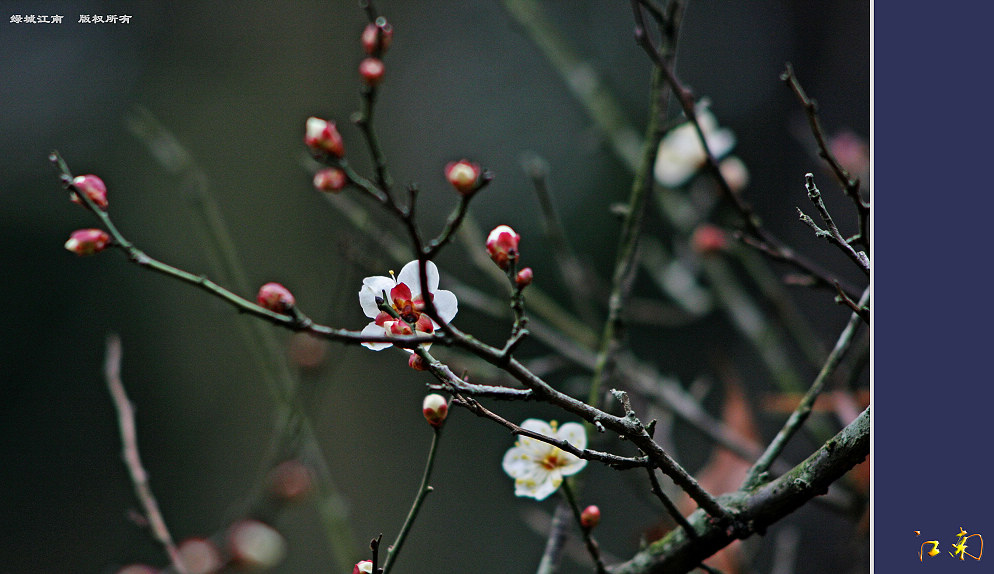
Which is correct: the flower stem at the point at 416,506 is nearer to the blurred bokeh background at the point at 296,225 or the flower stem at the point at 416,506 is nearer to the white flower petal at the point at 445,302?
the white flower petal at the point at 445,302

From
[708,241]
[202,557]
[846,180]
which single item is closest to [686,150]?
[708,241]

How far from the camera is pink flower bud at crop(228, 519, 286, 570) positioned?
0.86 metres

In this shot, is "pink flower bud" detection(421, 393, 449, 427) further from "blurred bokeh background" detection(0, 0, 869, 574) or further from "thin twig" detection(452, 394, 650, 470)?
"blurred bokeh background" detection(0, 0, 869, 574)

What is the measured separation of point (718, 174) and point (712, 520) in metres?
0.32

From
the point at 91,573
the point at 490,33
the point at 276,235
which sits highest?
the point at 490,33

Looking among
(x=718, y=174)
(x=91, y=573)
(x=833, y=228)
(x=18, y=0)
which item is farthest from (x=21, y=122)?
(x=833, y=228)

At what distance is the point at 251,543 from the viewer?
0.86 metres

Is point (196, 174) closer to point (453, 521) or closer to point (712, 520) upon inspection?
point (712, 520)

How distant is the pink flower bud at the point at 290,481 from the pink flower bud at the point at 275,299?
0.56 metres

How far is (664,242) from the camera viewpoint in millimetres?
2537

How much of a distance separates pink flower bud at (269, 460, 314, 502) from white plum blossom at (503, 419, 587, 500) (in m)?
0.41

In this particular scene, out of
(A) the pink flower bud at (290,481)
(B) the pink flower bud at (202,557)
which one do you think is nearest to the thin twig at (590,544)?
(A) the pink flower bud at (290,481)

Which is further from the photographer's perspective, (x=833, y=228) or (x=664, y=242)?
(x=664, y=242)
